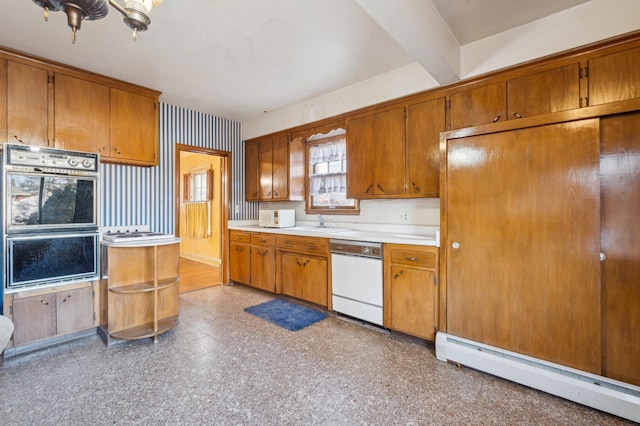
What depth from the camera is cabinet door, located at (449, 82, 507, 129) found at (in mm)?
2486

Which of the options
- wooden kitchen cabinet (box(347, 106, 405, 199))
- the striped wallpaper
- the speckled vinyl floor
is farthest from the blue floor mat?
the striped wallpaper

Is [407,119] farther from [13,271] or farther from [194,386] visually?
[13,271]

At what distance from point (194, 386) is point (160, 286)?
110cm

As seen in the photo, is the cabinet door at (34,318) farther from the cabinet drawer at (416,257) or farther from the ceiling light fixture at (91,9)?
the cabinet drawer at (416,257)

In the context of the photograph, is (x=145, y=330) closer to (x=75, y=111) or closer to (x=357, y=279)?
(x=357, y=279)

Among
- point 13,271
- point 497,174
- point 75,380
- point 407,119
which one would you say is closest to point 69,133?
point 13,271

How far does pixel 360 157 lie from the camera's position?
3424 mm

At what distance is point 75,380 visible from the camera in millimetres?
2113

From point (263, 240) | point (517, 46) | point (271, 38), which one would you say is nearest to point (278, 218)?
point (263, 240)

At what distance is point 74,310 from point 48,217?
0.88 m

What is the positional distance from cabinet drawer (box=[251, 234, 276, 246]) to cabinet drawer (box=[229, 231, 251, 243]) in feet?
0.42

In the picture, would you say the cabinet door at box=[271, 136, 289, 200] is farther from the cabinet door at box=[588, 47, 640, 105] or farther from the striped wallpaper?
the cabinet door at box=[588, 47, 640, 105]

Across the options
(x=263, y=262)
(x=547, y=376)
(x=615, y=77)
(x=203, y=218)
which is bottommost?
(x=547, y=376)

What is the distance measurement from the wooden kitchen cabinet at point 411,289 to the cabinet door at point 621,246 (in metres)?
1.04
